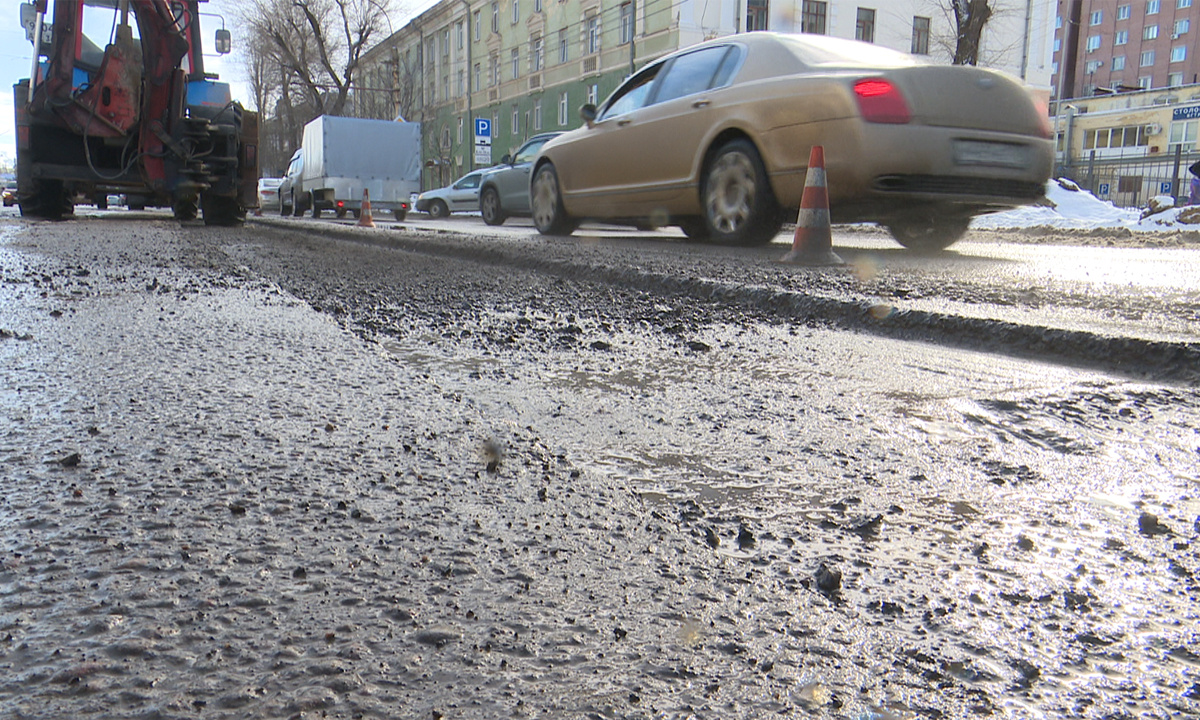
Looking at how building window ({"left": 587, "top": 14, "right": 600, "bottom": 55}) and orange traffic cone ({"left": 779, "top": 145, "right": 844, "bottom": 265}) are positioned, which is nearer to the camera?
orange traffic cone ({"left": 779, "top": 145, "right": 844, "bottom": 265})

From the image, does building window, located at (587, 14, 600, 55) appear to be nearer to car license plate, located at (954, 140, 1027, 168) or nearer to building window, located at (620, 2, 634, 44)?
building window, located at (620, 2, 634, 44)

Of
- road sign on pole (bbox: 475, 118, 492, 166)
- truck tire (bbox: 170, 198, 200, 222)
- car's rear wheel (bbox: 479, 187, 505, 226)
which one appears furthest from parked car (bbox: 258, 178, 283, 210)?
truck tire (bbox: 170, 198, 200, 222)

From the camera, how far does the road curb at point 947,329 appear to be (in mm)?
2645

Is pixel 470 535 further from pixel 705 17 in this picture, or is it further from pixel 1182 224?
pixel 705 17

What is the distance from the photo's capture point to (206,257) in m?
5.85

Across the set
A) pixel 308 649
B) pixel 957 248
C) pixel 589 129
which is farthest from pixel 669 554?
pixel 589 129

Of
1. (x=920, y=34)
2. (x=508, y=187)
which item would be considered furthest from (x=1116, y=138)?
(x=508, y=187)

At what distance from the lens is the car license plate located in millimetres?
6055

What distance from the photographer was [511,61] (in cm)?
4525

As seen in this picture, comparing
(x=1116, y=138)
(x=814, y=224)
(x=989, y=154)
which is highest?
(x=1116, y=138)

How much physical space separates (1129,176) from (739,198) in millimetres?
23556

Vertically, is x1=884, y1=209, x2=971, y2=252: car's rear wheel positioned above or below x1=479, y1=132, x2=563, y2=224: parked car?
below

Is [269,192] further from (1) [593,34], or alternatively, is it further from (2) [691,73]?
(2) [691,73]

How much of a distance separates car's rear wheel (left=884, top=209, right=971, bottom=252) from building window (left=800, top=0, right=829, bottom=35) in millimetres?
29656
